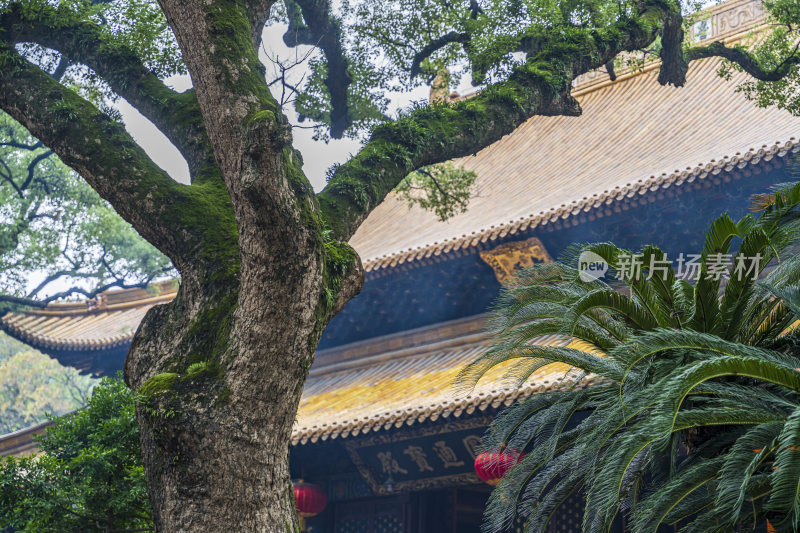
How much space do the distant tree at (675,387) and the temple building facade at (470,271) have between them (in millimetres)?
1181

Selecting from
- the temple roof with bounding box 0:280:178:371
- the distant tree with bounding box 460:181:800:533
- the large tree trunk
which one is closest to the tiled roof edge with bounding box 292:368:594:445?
the distant tree with bounding box 460:181:800:533

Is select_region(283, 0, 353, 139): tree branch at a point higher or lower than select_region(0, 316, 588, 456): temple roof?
higher

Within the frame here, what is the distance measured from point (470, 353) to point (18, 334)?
6.49m

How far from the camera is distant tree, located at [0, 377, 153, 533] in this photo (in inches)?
204

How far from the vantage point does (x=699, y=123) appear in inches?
405

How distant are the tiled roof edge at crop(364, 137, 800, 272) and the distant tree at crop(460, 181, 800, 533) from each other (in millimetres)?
2216

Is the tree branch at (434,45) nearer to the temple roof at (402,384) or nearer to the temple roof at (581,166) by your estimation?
the temple roof at (581,166)

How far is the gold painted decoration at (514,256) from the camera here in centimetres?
880

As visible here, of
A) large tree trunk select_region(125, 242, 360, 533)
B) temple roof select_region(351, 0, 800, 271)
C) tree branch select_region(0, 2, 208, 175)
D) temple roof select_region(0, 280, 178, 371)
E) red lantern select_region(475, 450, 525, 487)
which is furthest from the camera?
temple roof select_region(0, 280, 178, 371)

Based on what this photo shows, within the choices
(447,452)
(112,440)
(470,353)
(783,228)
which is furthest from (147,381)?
(470,353)

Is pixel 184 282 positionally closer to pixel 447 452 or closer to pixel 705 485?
pixel 705 485

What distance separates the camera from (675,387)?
3846 millimetres

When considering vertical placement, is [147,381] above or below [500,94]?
below

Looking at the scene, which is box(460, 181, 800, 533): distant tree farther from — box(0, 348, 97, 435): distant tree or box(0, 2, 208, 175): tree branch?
box(0, 348, 97, 435): distant tree
